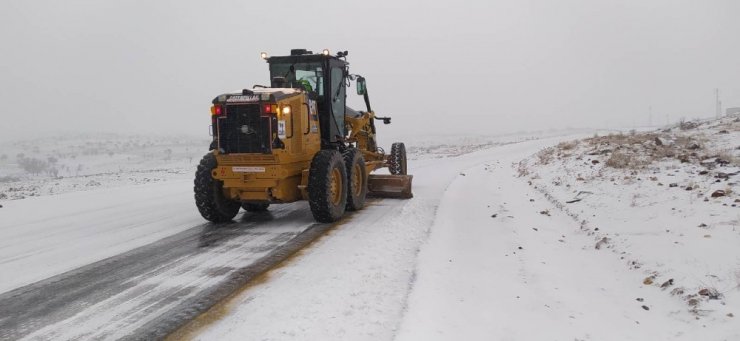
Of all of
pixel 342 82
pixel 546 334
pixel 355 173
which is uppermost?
pixel 342 82

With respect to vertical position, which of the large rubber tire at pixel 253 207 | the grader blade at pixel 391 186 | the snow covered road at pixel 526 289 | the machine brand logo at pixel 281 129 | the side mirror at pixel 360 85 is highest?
the side mirror at pixel 360 85

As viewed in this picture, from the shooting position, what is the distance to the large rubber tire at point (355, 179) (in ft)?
29.7

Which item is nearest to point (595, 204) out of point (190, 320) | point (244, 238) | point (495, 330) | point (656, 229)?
point (656, 229)

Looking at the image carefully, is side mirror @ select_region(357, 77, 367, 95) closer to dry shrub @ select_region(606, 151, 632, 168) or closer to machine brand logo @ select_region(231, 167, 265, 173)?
machine brand logo @ select_region(231, 167, 265, 173)

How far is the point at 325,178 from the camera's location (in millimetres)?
7965

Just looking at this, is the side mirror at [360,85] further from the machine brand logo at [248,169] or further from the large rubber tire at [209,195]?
the machine brand logo at [248,169]

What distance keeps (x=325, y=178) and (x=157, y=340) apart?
4.54 metres

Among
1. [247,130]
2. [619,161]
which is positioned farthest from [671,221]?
[247,130]

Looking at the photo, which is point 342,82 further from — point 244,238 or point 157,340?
point 157,340

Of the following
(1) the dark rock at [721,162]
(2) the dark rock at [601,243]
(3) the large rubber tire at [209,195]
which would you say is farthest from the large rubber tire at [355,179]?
(1) the dark rock at [721,162]

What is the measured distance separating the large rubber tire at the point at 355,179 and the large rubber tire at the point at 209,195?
86.7 inches

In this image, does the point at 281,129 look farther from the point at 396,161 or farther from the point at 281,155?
the point at 396,161

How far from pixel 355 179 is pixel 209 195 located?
2782 millimetres

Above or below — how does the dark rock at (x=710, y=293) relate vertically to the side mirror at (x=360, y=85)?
below
